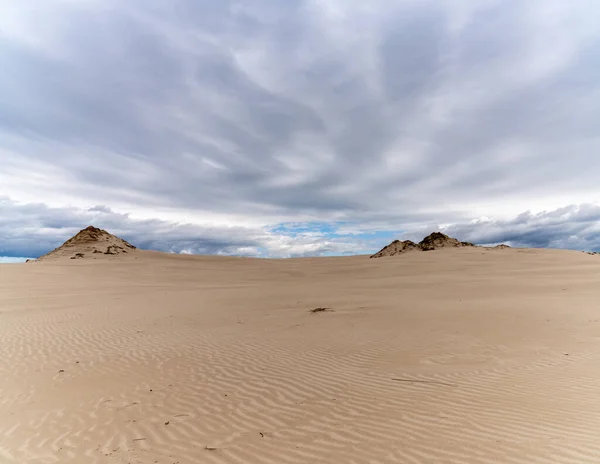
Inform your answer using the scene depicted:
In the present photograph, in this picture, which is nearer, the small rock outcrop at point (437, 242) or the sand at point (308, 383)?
the sand at point (308, 383)

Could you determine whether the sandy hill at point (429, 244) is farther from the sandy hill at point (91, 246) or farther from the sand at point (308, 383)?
the sandy hill at point (91, 246)

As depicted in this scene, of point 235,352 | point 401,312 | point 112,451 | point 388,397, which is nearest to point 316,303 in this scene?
point 401,312

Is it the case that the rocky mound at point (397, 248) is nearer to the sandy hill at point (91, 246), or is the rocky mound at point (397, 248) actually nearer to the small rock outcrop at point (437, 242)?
the small rock outcrop at point (437, 242)

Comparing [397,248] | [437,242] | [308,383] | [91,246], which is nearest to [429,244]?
[437,242]

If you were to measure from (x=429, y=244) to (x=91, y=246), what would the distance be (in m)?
44.3

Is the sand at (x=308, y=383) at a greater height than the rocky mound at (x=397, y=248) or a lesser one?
lesser

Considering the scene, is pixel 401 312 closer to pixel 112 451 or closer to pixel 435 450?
pixel 435 450

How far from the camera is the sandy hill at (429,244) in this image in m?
43.7

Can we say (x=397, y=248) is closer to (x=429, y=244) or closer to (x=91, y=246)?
(x=429, y=244)

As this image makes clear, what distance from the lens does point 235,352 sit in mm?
8461

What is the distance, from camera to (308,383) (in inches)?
245

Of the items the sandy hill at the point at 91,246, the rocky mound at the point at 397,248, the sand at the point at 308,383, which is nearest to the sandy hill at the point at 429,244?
the rocky mound at the point at 397,248

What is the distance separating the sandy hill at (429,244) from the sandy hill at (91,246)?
121ft

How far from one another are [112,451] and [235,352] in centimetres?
430
